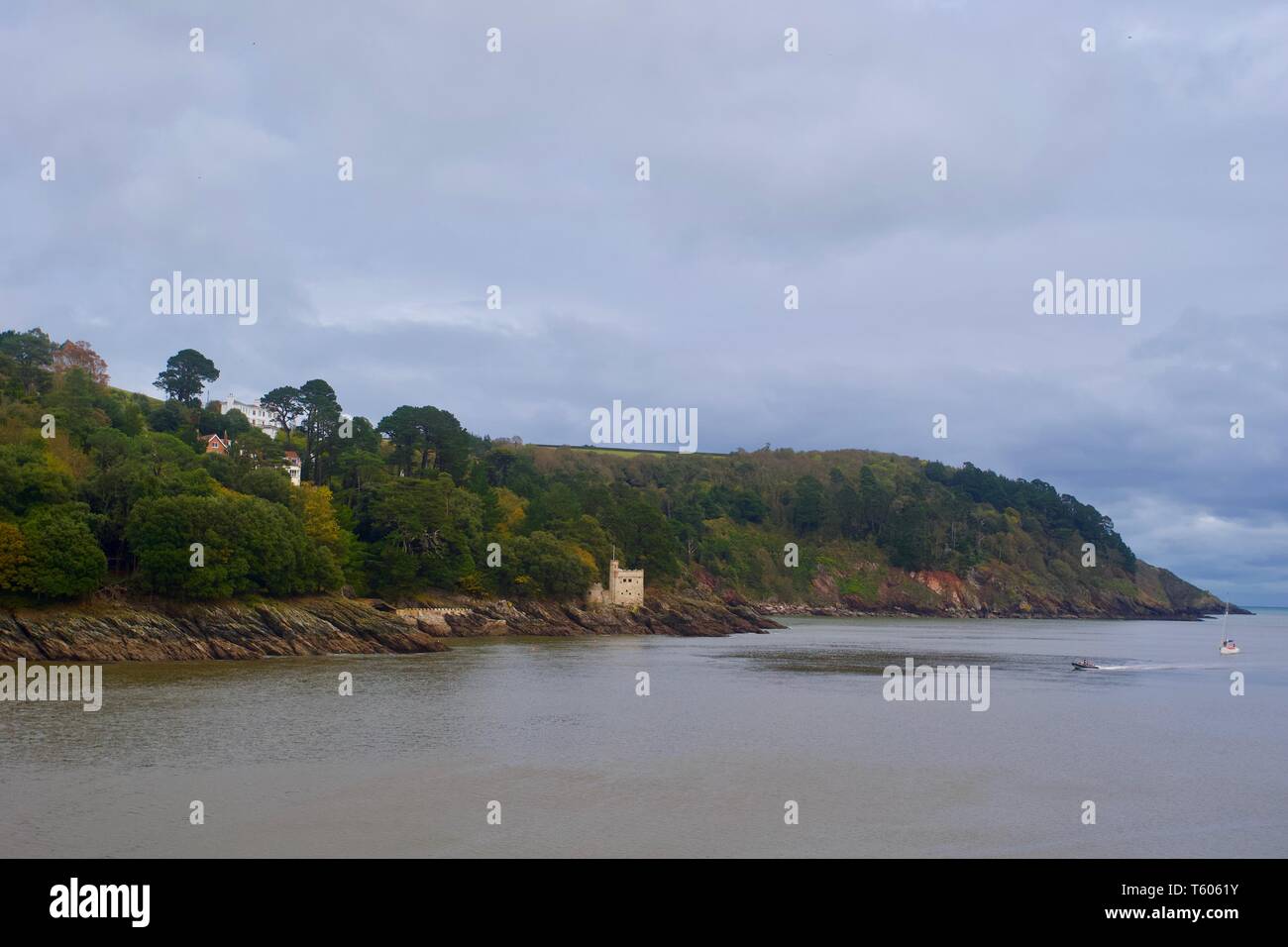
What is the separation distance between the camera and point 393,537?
82.9 metres

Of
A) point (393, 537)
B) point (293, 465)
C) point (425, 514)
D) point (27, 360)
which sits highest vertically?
point (27, 360)

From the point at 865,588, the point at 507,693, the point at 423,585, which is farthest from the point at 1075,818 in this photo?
the point at 865,588

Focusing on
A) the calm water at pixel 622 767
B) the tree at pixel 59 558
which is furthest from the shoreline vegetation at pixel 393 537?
the calm water at pixel 622 767

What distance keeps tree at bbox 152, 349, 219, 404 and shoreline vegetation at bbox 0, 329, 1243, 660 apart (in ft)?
0.75

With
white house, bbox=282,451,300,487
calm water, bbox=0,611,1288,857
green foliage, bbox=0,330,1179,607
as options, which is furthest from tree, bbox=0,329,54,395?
calm water, bbox=0,611,1288,857

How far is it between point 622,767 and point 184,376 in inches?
3654

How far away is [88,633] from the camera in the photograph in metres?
53.3

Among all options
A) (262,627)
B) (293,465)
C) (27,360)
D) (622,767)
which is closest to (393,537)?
(293,465)

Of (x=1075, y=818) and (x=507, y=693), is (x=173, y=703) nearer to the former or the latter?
(x=507, y=693)

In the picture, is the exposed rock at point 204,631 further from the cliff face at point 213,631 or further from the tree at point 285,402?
the tree at point 285,402

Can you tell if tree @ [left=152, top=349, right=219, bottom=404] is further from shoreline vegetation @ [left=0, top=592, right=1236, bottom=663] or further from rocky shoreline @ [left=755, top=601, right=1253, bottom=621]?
rocky shoreline @ [left=755, top=601, right=1253, bottom=621]

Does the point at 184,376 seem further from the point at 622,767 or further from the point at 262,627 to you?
the point at 622,767

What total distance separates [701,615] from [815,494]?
225ft

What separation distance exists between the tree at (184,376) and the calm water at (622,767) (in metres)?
62.1
